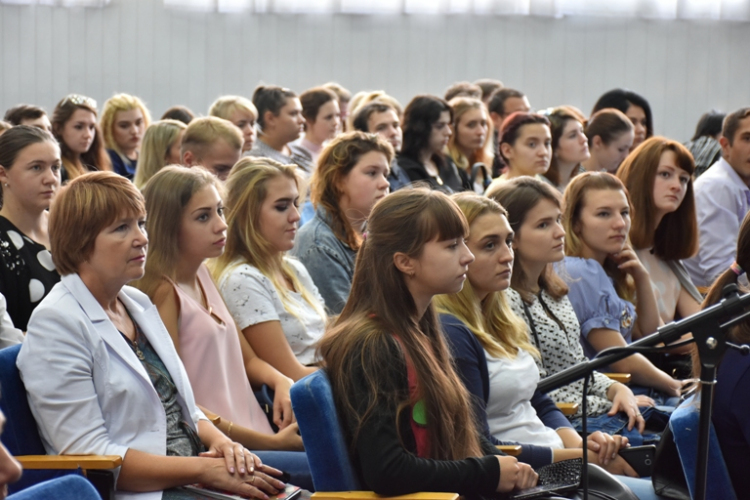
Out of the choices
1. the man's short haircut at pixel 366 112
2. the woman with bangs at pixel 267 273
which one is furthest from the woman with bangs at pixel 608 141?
the woman with bangs at pixel 267 273

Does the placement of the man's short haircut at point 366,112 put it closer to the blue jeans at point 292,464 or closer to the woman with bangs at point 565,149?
the woman with bangs at point 565,149

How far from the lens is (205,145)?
3.78m

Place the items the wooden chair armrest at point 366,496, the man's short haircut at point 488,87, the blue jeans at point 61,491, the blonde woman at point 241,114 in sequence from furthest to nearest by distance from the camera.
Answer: the man's short haircut at point 488,87, the blonde woman at point 241,114, the wooden chair armrest at point 366,496, the blue jeans at point 61,491

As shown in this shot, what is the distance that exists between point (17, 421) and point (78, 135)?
10.1 feet

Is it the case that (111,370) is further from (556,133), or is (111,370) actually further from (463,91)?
(463,91)

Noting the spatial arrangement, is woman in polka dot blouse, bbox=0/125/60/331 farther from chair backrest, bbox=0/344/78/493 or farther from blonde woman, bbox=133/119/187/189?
blonde woman, bbox=133/119/187/189

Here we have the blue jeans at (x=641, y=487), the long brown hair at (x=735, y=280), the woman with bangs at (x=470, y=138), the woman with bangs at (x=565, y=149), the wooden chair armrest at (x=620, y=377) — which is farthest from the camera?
the woman with bangs at (x=470, y=138)

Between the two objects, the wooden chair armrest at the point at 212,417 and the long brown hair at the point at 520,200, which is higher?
the long brown hair at the point at 520,200

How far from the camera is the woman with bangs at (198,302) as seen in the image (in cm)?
255

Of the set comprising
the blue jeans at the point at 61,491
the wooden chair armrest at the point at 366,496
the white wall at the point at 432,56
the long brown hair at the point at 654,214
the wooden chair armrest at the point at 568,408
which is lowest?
the wooden chair armrest at the point at 568,408

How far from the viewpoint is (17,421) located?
6.61 feet

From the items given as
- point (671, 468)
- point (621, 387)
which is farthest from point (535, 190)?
point (671, 468)

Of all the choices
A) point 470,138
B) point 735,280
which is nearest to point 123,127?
point 470,138

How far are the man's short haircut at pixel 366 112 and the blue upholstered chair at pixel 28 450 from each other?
3575 millimetres
